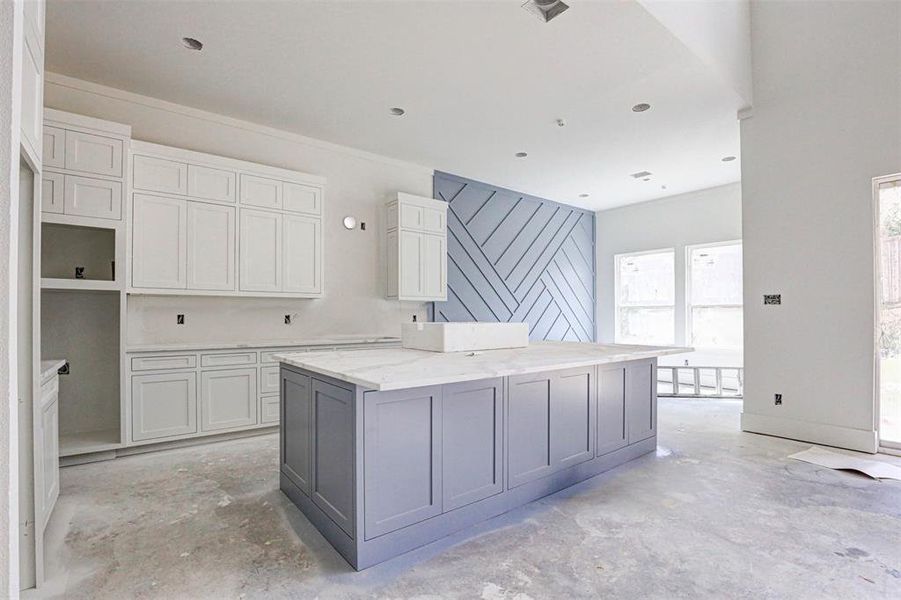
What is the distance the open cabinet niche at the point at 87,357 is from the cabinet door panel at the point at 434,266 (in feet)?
10.1

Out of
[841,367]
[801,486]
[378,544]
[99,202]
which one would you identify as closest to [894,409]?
[841,367]

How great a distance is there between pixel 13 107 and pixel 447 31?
266 centimetres

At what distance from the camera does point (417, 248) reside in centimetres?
536

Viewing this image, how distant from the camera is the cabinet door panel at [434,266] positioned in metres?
5.44

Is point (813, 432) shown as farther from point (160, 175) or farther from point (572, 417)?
point (160, 175)

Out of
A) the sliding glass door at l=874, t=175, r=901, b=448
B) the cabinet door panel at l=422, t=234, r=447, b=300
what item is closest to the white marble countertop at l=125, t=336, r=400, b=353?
the cabinet door panel at l=422, t=234, r=447, b=300

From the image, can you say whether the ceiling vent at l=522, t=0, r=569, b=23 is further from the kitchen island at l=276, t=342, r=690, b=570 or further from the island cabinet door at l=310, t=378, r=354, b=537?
the island cabinet door at l=310, t=378, r=354, b=537

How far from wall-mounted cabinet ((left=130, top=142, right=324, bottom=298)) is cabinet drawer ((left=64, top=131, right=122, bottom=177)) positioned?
19 centimetres

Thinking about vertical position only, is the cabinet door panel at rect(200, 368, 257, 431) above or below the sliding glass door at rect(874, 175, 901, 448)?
below

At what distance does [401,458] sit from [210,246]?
300 cm

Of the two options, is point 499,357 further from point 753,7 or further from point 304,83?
point 753,7

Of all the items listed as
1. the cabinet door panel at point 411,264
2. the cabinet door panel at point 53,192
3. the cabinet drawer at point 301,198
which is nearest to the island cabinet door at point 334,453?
the cabinet door panel at point 53,192

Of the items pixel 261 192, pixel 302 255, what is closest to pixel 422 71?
pixel 261 192

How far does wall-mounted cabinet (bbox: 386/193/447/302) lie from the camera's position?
5227 mm
